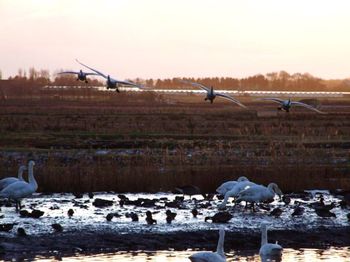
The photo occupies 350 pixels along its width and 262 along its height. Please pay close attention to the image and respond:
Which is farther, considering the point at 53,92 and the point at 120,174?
the point at 53,92

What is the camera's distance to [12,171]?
3189cm

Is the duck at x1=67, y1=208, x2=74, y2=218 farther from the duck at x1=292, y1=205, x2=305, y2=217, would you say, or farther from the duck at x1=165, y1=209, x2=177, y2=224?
the duck at x1=292, y1=205, x2=305, y2=217

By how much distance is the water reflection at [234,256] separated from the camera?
56.4 feet

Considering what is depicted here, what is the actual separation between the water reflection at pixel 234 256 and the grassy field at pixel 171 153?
932cm

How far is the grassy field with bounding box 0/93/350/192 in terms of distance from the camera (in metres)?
29.6

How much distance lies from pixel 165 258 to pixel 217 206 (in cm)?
632

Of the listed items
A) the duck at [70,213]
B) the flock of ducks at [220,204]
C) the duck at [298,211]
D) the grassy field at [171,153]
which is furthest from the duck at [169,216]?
the grassy field at [171,153]

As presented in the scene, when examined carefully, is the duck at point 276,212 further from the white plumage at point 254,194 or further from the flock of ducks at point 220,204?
the white plumage at point 254,194

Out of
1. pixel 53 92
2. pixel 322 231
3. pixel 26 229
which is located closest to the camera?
pixel 26 229

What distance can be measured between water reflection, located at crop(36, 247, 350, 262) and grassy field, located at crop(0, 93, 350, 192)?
9.32 m

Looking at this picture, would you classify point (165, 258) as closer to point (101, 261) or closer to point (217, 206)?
point (101, 261)

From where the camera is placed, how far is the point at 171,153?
3941 cm

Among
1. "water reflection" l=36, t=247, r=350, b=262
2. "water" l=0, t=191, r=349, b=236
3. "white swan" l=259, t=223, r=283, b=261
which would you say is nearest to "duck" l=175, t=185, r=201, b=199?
"water" l=0, t=191, r=349, b=236

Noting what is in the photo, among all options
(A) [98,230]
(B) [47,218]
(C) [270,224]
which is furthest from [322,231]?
(B) [47,218]
